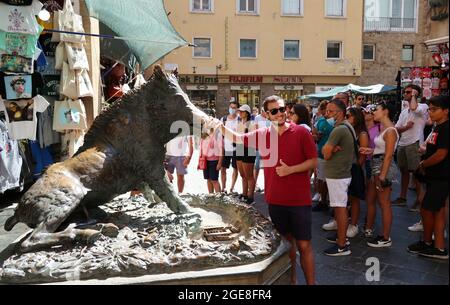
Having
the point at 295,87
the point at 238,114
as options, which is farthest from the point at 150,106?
the point at 295,87

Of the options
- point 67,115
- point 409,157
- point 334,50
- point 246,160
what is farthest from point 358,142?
point 334,50

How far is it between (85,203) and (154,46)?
4360mm

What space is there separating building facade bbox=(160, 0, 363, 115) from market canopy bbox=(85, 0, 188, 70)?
16.8 m

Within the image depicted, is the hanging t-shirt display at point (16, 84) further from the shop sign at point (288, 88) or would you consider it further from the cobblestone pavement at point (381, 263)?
the shop sign at point (288, 88)

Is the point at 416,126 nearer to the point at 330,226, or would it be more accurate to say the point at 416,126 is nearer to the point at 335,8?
the point at 330,226

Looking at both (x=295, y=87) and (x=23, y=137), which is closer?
(x=23, y=137)

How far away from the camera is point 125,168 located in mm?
4000

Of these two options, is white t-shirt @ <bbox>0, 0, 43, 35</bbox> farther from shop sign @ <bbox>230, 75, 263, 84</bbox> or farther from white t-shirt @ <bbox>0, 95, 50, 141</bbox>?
shop sign @ <bbox>230, 75, 263, 84</bbox>

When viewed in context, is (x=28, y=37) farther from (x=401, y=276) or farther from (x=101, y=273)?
(x=401, y=276)

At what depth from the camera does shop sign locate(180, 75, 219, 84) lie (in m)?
24.9

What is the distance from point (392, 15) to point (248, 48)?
10357 mm

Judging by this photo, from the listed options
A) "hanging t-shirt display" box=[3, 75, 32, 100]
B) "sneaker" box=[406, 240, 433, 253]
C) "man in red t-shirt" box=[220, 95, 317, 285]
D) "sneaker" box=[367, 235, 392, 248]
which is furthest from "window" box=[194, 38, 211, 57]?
"man in red t-shirt" box=[220, 95, 317, 285]

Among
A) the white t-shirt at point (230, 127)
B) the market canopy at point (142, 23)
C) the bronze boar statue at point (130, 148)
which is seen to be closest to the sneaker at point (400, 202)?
the white t-shirt at point (230, 127)
